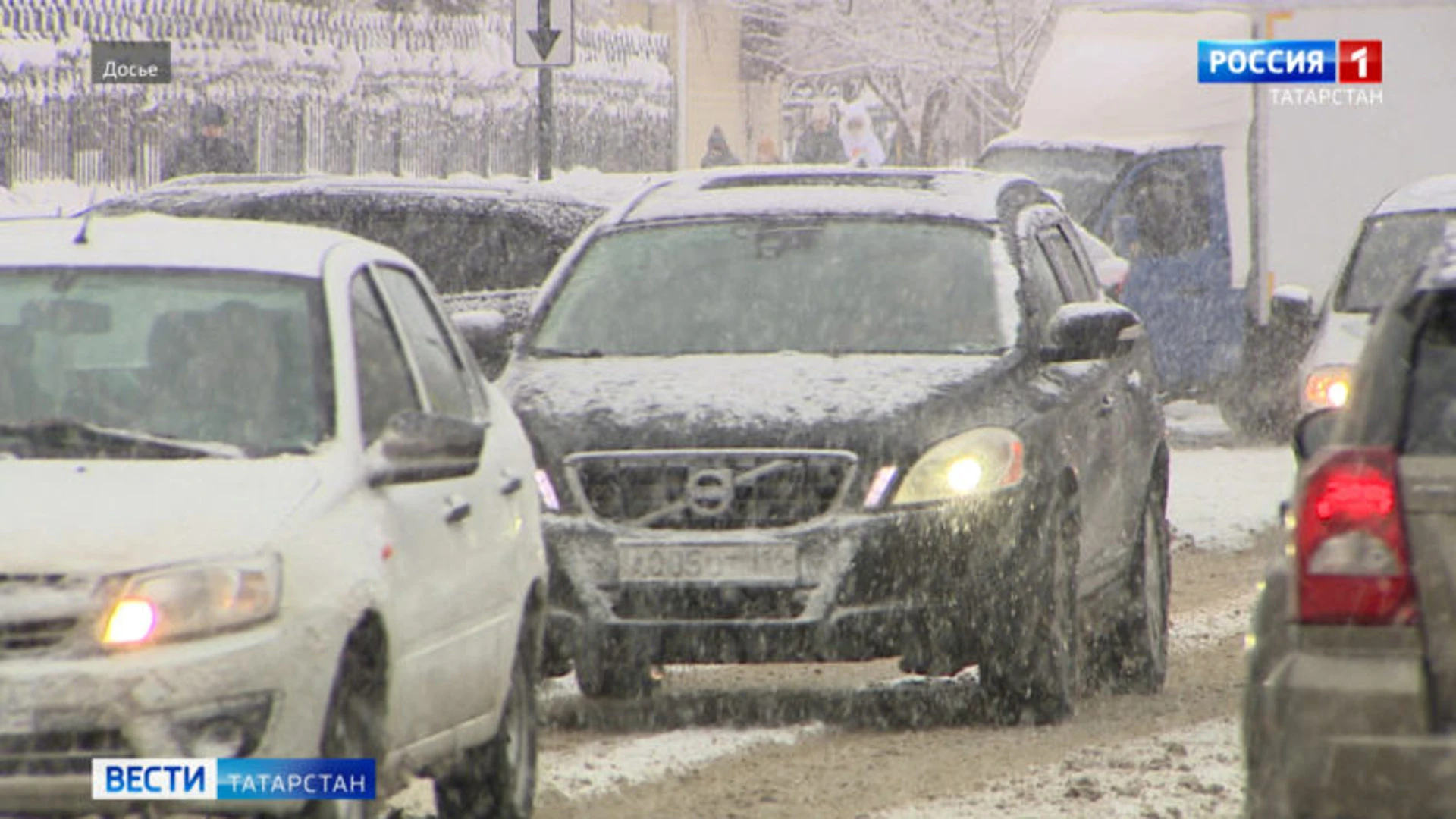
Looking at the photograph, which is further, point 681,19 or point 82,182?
point 681,19

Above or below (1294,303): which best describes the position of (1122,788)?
below

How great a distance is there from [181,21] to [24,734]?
3142 cm

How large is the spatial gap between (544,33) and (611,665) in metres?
12.4

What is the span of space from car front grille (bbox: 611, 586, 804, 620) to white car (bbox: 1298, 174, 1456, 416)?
5029mm

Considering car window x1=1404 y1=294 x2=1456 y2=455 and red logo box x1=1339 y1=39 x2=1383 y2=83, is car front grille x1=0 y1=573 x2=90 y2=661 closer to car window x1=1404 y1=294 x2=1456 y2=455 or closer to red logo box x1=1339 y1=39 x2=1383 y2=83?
car window x1=1404 y1=294 x2=1456 y2=455

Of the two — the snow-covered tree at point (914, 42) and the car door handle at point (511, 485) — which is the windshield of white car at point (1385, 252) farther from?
the snow-covered tree at point (914, 42)

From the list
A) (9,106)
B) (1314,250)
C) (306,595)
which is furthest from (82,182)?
(306,595)

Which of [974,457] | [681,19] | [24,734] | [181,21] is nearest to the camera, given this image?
[24,734]

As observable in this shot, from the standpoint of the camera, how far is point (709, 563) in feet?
32.1

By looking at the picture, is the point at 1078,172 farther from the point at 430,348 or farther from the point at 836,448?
the point at 430,348

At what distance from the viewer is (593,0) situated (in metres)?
58.1

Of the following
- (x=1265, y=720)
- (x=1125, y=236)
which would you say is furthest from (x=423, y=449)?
(x=1125, y=236)

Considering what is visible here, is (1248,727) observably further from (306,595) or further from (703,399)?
(703,399)

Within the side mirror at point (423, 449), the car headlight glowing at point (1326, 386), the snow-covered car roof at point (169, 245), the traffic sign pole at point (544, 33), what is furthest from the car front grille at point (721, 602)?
the traffic sign pole at point (544, 33)
